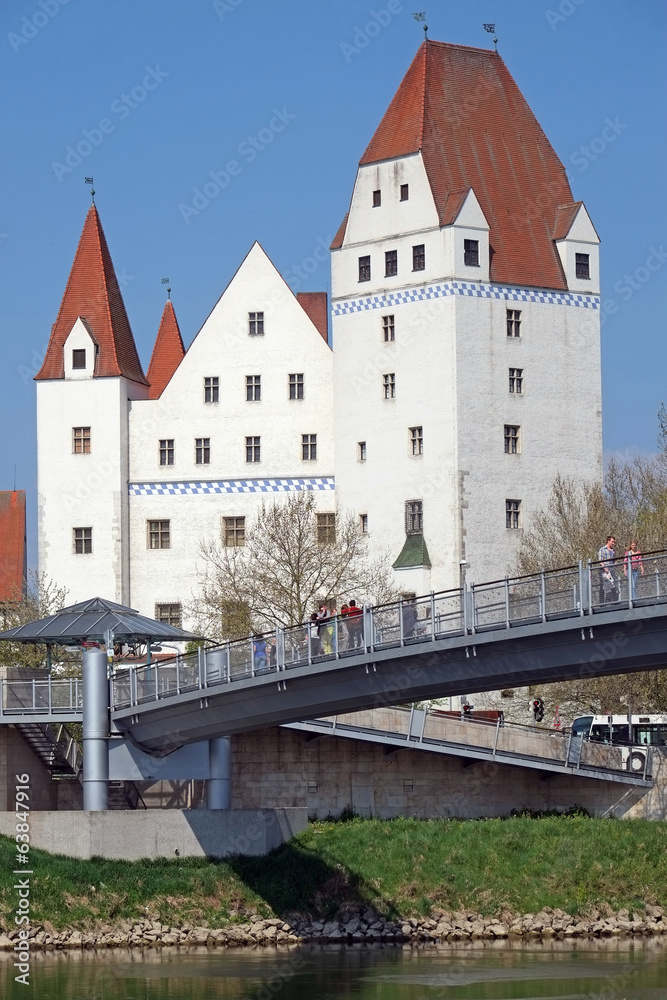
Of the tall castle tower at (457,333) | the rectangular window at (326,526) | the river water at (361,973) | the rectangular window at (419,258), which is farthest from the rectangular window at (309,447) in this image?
the river water at (361,973)

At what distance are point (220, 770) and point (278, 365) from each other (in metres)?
32.7

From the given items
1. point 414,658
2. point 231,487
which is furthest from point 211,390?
point 414,658

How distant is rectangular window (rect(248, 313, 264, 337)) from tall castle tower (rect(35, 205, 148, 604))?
205 inches

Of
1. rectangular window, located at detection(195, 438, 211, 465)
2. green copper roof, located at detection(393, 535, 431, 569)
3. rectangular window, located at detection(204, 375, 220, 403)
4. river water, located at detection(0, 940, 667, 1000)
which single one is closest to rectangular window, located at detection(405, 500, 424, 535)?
green copper roof, located at detection(393, 535, 431, 569)

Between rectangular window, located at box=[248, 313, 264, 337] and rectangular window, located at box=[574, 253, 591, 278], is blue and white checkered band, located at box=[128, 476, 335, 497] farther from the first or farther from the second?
rectangular window, located at box=[574, 253, 591, 278]

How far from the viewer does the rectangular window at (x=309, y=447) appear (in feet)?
263

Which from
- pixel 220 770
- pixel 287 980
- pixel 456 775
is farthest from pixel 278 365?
pixel 287 980

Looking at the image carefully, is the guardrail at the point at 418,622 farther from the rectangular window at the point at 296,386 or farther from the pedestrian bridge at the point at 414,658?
the rectangular window at the point at 296,386

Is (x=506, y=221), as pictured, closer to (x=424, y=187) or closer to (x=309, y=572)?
(x=424, y=187)

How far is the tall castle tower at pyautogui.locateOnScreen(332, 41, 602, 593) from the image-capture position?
248 ft

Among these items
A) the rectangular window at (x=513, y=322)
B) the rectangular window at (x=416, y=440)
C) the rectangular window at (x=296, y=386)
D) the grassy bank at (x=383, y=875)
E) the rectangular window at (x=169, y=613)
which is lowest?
the grassy bank at (x=383, y=875)

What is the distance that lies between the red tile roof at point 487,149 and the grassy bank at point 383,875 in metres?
28.9

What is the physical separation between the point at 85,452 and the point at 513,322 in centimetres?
1737

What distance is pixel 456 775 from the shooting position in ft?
189
